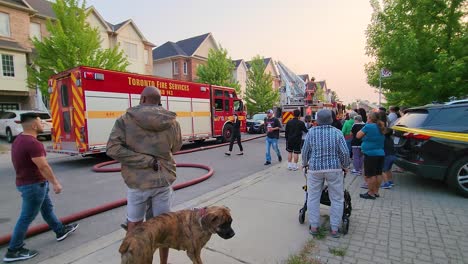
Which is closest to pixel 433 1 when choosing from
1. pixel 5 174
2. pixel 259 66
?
pixel 5 174

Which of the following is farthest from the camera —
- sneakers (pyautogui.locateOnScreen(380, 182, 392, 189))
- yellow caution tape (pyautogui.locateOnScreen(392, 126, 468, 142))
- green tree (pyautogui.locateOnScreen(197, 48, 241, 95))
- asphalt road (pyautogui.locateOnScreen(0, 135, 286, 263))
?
green tree (pyautogui.locateOnScreen(197, 48, 241, 95))

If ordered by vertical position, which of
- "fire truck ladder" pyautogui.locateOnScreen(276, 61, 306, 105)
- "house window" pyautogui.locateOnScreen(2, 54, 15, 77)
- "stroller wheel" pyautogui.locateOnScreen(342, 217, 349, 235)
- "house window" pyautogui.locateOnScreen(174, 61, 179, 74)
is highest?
"house window" pyautogui.locateOnScreen(174, 61, 179, 74)

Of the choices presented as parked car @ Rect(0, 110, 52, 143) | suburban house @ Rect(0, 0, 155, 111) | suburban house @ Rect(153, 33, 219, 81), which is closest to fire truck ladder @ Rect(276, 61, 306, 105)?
suburban house @ Rect(153, 33, 219, 81)

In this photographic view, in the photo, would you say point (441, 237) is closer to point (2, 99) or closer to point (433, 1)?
point (433, 1)

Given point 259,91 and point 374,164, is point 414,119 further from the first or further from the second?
point 259,91

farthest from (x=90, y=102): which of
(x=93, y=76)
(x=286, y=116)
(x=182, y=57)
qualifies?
(x=182, y=57)

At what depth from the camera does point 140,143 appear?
8.03ft

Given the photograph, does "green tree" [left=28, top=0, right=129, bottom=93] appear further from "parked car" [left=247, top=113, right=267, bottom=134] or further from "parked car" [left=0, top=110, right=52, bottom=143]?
"parked car" [left=247, top=113, right=267, bottom=134]

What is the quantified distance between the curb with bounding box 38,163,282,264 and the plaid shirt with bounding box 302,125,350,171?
7.17 ft

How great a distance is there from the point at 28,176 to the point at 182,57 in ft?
107

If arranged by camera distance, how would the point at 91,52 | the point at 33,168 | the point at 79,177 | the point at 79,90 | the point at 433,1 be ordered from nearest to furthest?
the point at 33,168, the point at 79,177, the point at 79,90, the point at 433,1, the point at 91,52

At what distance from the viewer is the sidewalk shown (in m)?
3.10

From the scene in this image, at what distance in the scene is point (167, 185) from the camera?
262 cm

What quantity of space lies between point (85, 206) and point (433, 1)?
1230 cm
